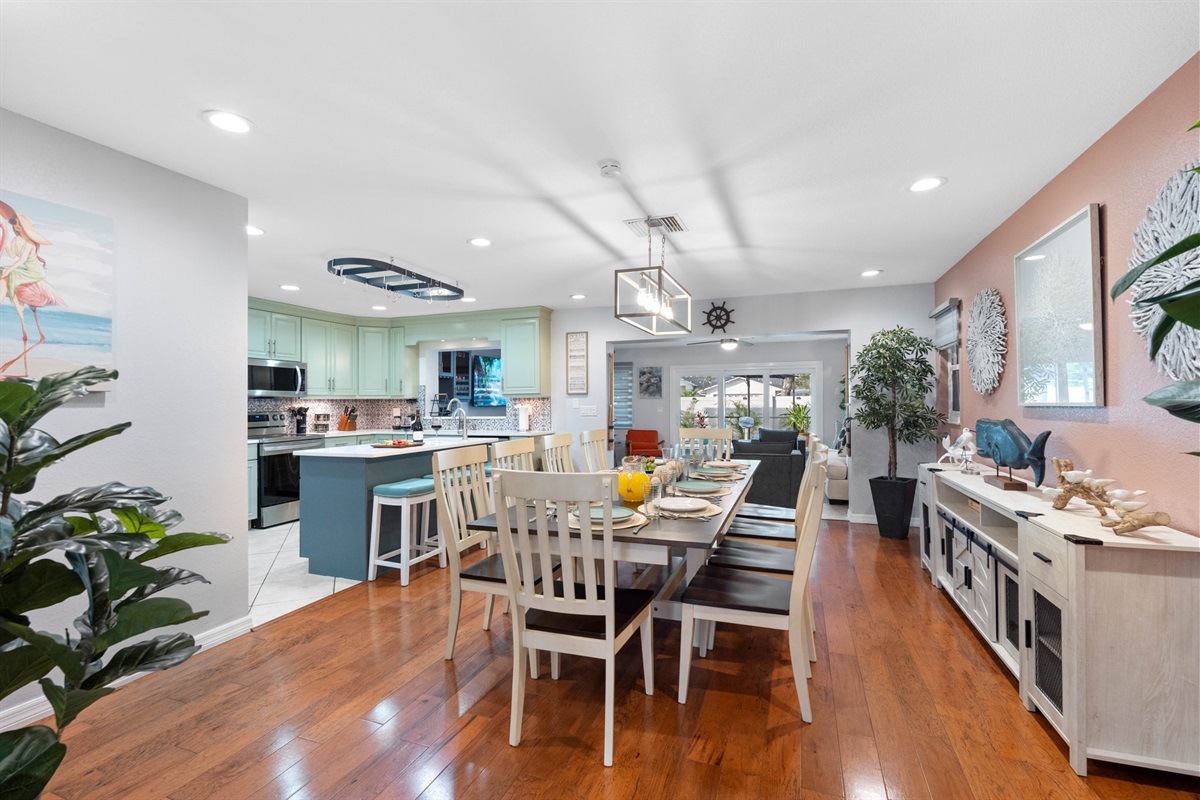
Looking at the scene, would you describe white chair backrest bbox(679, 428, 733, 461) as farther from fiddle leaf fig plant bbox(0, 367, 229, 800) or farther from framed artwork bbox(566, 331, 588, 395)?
fiddle leaf fig plant bbox(0, 367, 229, 800)

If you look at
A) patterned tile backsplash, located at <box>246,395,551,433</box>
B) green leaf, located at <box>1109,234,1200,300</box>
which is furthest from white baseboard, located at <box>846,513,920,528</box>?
green leaf, located at <box>1109,234,1200,300</box>

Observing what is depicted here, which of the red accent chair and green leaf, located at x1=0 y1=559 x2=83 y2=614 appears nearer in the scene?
green leaf, located at x1=0 y1=559 x2=83 y2=614

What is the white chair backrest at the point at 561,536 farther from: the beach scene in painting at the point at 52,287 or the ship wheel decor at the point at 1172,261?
the beach scene in painting at the point at 52,287

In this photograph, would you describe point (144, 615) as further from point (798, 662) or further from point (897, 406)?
point (897, 406)

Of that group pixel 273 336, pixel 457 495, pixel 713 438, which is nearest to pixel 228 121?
pixel 457 495

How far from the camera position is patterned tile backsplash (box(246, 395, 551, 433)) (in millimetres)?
6137

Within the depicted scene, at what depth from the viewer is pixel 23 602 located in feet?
2.54

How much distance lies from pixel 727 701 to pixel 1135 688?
1.30 metres

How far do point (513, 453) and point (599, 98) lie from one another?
188cm

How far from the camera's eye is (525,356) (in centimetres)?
634

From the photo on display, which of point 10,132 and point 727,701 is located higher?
point 10,132

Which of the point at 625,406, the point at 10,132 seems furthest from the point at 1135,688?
the point at 625,406

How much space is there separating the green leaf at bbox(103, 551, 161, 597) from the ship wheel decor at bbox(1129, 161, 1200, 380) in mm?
2540

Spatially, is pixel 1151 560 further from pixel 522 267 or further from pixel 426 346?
pixel 426 346
